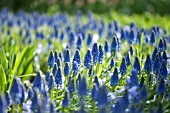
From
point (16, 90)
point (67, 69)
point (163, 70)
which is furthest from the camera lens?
point (67, 69)

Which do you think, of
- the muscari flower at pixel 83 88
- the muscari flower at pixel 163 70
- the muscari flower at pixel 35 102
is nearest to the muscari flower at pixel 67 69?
the muscari flower at pixel 83 88

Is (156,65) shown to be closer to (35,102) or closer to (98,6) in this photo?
(35,102)

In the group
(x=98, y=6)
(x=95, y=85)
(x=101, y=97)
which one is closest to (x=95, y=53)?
(x=95, y=85)

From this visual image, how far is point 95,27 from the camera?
23.7ft

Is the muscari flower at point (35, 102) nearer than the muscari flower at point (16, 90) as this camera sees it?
Yes

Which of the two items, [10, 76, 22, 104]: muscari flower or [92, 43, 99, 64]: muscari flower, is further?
[92, 43, 99, 64]: muscari flower

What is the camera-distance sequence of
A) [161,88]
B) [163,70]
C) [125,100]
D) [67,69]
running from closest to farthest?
[125,100] → [161,88] → [163,70] → [67,69]

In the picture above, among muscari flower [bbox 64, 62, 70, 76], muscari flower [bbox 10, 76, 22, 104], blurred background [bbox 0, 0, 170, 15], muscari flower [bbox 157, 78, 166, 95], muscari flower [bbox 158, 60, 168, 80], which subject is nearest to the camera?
muscari flower [bbox 10, 76, 22, 104]

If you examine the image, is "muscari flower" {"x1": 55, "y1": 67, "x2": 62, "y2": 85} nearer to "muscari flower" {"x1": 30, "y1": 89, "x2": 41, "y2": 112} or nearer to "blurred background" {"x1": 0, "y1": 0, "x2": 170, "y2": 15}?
"muscari flower" {"x1": 30, "y1": 89, "x2": 41, "y2": 112}

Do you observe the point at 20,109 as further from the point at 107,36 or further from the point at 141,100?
the point at 107,36

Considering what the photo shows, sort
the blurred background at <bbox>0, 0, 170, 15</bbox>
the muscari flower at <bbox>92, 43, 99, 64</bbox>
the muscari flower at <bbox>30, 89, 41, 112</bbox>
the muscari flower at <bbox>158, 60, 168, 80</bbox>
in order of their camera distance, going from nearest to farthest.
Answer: the muscari flower at <bbox>30, 89, 41, 112</bbox> < the muscari flower at <bbox>158, 60, 168, 80</bbox> < the muscari flower at <bbox>92, 43, 99, 64</bbox> < the blurred background at <bbox>0, 0, 170, 15</bbox>

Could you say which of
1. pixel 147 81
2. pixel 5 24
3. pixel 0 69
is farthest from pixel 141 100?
pixel 5 24

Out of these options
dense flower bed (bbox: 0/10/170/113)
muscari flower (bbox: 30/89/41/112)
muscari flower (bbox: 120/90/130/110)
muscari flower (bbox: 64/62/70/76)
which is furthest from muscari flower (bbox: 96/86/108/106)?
muscari flower (bbox: 64/62/70/76)

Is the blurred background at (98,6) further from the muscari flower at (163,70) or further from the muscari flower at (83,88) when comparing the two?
the muscari flower at (83,88)
